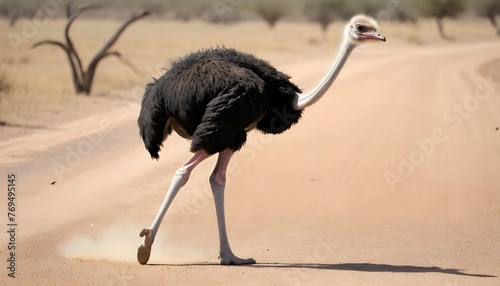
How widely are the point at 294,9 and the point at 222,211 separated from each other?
2581 inches

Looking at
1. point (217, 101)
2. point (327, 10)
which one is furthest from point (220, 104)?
point (327, 10)

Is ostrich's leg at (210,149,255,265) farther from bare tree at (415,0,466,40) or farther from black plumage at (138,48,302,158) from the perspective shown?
bare tree at (415,0,466,40)

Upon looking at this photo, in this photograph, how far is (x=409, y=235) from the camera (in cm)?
907

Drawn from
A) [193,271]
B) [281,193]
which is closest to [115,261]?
[193,271]

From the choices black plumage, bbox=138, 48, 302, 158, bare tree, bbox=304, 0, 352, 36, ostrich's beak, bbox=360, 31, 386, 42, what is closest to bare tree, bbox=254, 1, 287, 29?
bare tree, bbox=304, 0, 352, 36

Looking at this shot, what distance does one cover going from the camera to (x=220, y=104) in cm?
732

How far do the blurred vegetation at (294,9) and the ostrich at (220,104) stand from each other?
138 feet

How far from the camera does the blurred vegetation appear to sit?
56.6 meters

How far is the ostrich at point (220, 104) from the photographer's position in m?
7.34

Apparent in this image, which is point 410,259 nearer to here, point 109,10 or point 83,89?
point 83,89

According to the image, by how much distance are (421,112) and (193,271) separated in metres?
9.73

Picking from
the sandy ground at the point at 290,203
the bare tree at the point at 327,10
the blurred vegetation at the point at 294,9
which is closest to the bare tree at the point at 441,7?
the blurred vegetation at the point at 294,9

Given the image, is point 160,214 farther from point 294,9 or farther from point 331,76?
point 294,9

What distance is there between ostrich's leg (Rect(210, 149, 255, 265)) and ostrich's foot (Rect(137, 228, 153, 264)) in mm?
578
